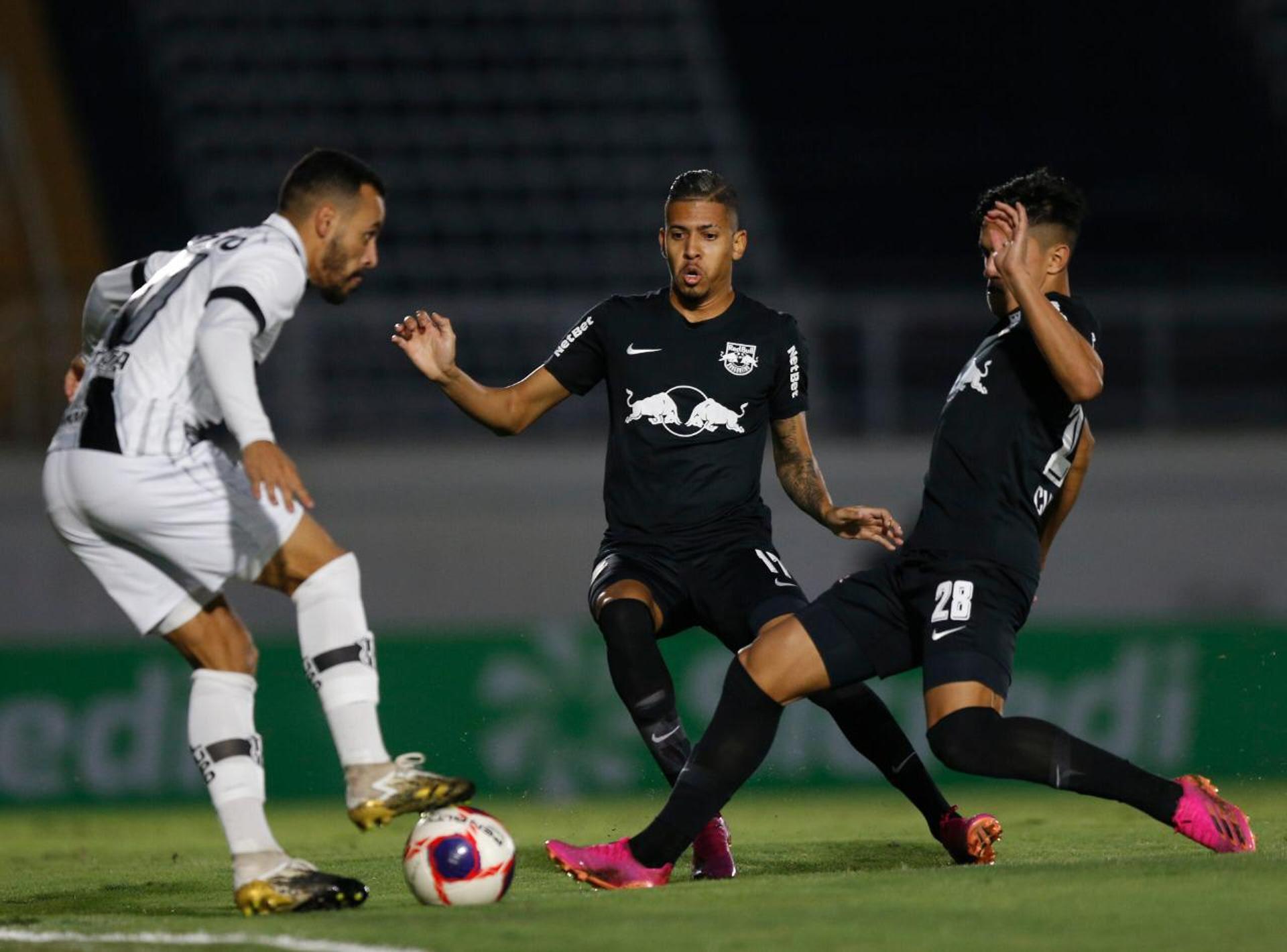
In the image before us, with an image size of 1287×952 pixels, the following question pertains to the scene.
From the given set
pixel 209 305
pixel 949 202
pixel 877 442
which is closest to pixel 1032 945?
pixel 209 305

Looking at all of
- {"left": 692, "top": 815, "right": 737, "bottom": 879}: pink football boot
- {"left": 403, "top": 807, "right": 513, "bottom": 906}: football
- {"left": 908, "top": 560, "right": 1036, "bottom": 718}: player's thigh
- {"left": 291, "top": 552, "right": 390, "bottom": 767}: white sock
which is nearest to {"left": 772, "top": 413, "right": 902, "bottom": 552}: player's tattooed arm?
{"left": 908, "top": 560, "right": 1036, "bottom": 718}: player's thigh

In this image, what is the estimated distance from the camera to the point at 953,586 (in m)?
5.60

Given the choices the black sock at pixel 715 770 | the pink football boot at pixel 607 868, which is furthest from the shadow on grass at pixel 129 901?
the black sock at pixel 715 770

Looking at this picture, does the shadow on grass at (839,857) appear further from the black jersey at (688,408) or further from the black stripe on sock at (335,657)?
the black stripe on sock at (335,657)

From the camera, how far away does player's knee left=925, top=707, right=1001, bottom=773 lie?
17.7 ft

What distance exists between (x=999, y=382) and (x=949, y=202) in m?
10.6

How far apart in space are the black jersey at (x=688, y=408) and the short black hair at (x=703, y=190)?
36cm

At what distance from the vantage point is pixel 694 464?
21.0 ft

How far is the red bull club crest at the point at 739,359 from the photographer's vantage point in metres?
6.48

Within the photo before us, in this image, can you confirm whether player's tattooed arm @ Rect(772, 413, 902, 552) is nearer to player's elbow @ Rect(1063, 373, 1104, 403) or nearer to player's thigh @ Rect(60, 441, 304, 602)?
player's elbow @ Rect(1063, 373, 1104, 403)

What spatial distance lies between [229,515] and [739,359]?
1.92m

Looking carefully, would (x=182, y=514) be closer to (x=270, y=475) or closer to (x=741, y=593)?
(x=270, y=475)

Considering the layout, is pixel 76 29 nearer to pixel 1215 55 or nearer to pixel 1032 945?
pixel 1215 55

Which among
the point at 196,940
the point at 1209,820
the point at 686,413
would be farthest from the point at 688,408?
the point at 196,940
